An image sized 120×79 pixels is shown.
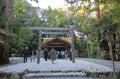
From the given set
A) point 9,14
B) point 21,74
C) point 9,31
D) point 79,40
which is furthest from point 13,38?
point 79,40

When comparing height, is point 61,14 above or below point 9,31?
above

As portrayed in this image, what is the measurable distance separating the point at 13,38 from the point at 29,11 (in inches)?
1477

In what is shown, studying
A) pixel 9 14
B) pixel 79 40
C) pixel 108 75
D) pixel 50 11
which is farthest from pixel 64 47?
pixel 108 75

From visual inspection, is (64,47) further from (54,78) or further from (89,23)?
(54,78)

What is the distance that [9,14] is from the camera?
85.3ft

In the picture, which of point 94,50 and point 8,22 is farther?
point 94,50

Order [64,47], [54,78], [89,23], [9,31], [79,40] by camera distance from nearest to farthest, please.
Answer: [54,78], [9,31], [89,23], [64,47], [79,40]

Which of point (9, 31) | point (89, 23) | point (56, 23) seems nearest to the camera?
point (9, 31)

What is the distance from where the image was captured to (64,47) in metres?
49.6

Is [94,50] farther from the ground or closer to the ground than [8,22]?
closer to the ground

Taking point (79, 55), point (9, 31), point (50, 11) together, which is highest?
point (50, 11)

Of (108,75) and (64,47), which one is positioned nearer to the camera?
(108,75)

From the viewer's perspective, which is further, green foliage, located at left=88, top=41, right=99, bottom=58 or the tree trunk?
green foliage, located at left=88, top=41, right=99, bottom=58

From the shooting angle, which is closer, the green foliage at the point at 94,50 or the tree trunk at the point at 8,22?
the tree trunk at the point at 8,22
